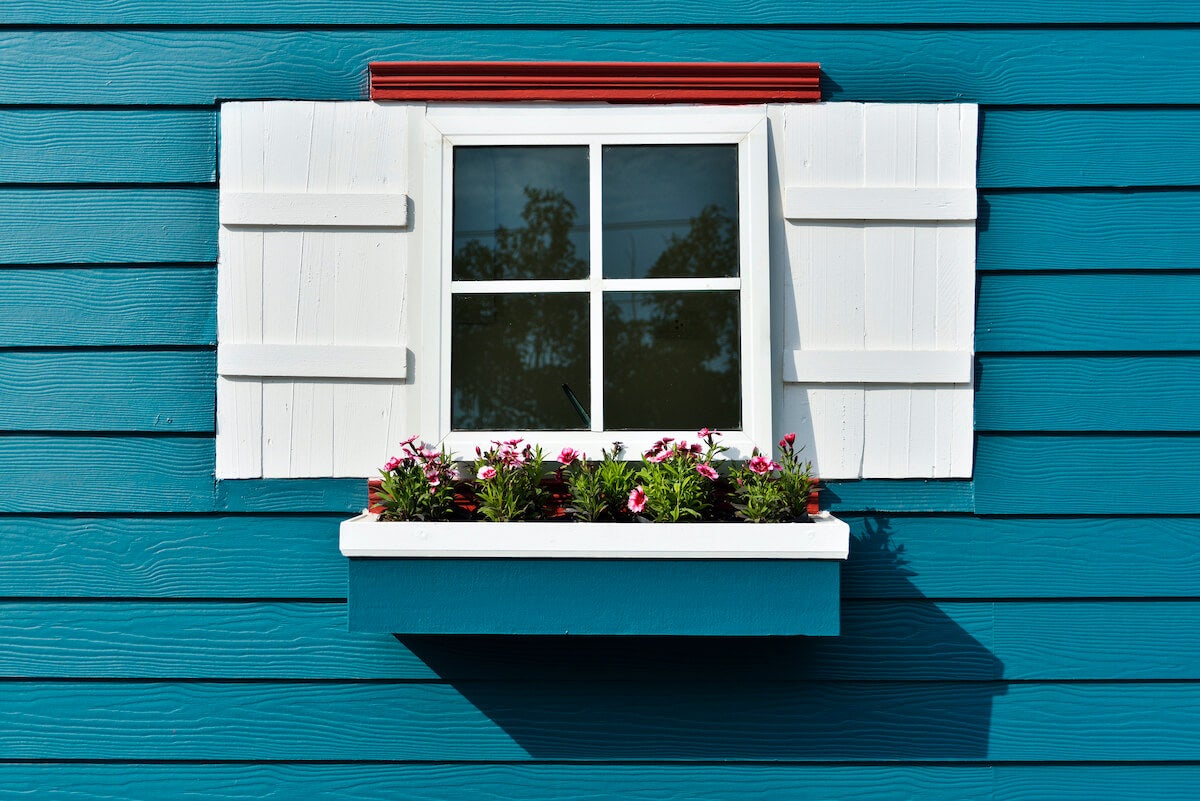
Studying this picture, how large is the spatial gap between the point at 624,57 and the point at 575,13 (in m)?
0.14

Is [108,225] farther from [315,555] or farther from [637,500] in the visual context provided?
[637,500]

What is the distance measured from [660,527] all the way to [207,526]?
Result: 0.96 metres

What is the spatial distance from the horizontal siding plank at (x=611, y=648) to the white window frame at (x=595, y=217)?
426mm

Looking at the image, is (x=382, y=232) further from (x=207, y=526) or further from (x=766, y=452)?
(x=766, y=452)

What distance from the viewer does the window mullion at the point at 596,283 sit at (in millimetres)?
1624

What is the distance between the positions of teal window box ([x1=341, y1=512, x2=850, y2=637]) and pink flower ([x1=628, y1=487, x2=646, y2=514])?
35mm

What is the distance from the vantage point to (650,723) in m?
1.64

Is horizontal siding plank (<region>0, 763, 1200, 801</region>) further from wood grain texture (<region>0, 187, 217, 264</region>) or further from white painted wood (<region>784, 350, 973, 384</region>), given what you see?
wood grain texture (<region>0, 187, 217, 264</region>)

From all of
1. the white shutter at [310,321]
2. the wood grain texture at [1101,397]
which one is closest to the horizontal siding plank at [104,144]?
the white shutter at [310,321]

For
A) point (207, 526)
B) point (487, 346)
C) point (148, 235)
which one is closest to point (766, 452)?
Answer: point (487, 346)

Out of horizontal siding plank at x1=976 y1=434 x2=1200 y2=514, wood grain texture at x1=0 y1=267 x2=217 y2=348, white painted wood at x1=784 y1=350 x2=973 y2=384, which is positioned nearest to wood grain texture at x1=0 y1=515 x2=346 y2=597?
wood grain texture at x1=0 y1=267 x2=217 y2=348

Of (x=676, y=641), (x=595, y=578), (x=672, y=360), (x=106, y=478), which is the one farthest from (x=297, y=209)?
(x=676, y=641)

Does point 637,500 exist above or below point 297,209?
below

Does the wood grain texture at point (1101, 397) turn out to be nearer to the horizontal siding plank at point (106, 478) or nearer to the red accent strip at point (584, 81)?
the red accent strip at point (584, 81)
